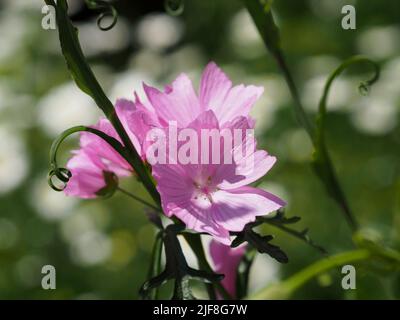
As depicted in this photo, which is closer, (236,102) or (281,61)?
(236,102)

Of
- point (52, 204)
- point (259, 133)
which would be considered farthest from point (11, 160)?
point (259, 133)

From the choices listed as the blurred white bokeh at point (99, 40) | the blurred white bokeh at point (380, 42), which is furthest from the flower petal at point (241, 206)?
the blurred white bokeh at point (99, 40)

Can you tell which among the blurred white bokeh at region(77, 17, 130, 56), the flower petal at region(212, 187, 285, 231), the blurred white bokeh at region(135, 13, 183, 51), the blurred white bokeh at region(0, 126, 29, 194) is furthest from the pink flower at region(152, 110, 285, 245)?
the blurred white bokeh at region(77, 17, 130, 56)

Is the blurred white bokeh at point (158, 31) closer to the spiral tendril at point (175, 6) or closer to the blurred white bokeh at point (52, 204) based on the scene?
the blurred white bokeh at point (52, 204)

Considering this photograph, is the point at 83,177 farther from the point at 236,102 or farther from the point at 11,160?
the point at 11,160

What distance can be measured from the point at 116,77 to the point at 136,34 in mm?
377

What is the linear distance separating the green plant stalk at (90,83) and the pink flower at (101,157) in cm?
1

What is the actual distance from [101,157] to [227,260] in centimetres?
11

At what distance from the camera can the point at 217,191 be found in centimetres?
43

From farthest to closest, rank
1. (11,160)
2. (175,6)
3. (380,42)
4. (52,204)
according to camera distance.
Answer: (380,42) < (11,160) < (52,204) < (175,6)
